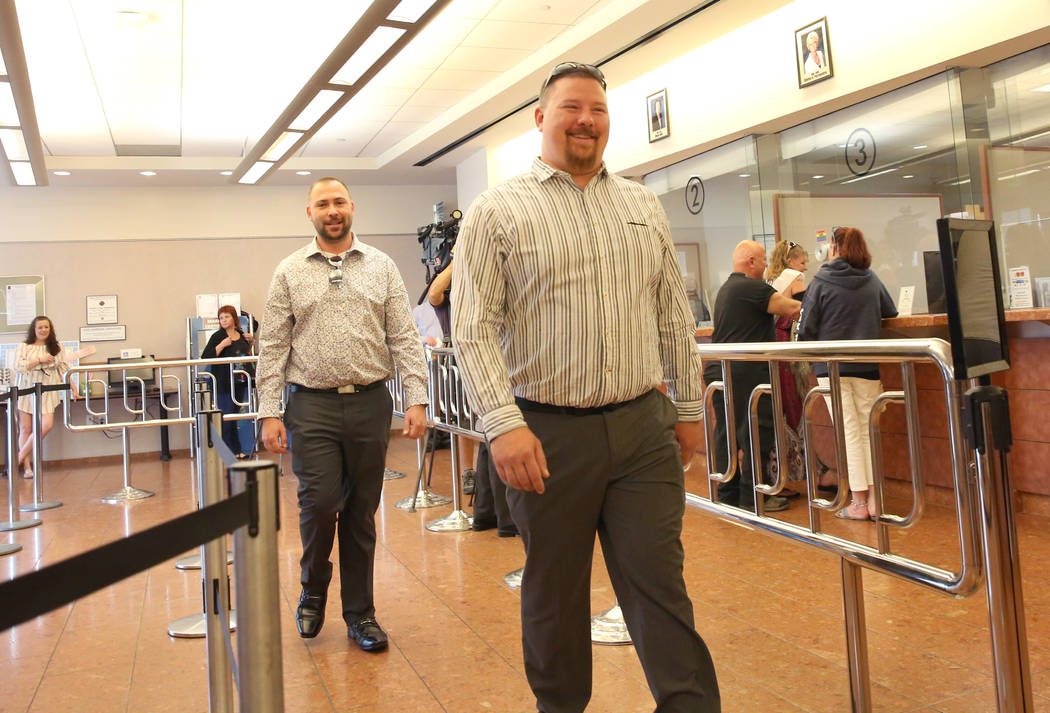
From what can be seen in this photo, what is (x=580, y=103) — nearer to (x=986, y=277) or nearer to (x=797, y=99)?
(x=986, y=277)

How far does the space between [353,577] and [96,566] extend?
2.37 m

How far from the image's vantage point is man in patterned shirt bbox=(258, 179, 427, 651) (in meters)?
3.16

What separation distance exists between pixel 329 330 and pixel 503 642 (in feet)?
4.28

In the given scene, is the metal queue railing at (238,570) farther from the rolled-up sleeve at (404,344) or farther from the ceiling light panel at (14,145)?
the ceiling light panel at (14,145)

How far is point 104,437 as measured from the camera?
35.1 ft

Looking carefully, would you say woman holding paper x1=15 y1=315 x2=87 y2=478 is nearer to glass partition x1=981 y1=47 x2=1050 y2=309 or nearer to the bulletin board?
the bulletin board

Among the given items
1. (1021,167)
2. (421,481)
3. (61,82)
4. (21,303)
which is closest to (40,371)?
(21,303)

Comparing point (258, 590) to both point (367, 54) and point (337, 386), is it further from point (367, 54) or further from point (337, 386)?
point (367, 54)

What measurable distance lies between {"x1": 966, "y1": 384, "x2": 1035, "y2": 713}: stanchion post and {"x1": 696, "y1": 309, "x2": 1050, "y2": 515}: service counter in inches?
110

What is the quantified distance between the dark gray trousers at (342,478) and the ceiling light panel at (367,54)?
2.96 metres

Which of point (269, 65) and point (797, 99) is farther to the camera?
point (269, 65)

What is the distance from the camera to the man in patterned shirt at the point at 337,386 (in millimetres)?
3160

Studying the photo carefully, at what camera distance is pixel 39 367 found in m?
9.35

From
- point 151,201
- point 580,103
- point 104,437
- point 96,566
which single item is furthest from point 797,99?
point 104,437
